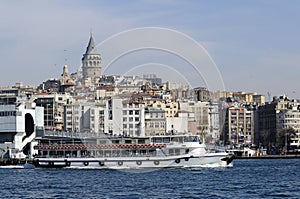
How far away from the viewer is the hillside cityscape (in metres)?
98.4

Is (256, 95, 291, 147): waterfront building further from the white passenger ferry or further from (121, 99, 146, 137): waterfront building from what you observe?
the white passenger ferry

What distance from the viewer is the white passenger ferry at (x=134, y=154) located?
67000 millimetres

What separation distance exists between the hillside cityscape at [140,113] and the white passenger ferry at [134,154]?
7.90 meters

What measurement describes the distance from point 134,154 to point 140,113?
137 ft

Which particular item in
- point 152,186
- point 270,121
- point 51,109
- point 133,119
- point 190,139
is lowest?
point 152,186

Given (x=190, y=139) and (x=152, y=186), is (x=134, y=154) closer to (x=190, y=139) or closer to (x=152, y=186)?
(x=190, y=139)

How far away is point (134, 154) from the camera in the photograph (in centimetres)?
6800

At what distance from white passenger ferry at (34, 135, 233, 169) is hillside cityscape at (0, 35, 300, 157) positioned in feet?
25.9

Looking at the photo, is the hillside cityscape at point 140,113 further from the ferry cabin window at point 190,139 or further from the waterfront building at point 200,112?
the ferry cabin window at point 190,139

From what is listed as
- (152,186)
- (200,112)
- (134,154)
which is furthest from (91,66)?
(152,186)

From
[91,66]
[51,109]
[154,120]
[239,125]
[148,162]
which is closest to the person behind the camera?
[148,162]

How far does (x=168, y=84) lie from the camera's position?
168 m

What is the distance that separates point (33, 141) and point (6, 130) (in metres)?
3.43

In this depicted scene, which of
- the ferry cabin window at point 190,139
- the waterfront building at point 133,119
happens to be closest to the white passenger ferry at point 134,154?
the ferry cabin window at point 190,139
